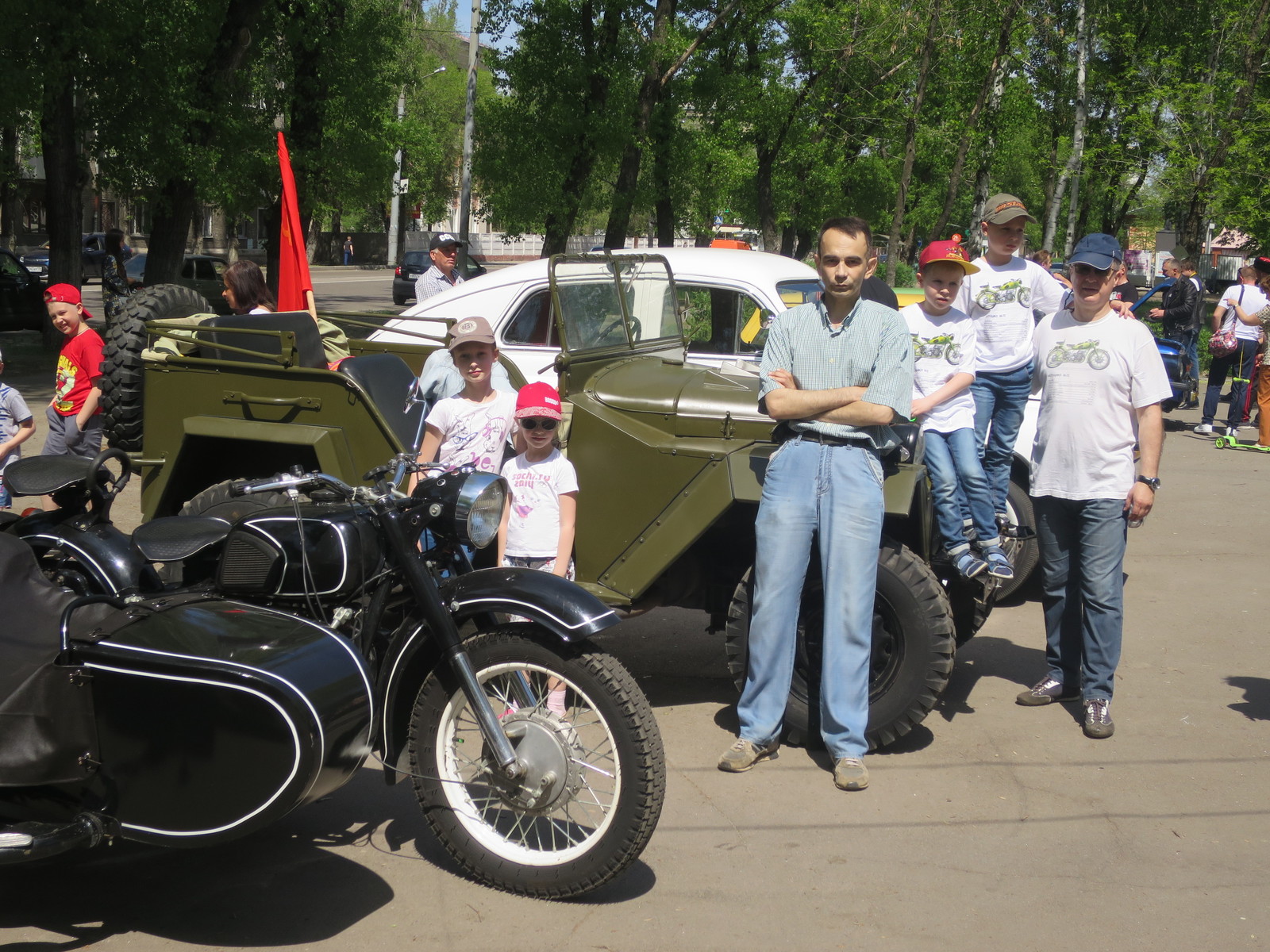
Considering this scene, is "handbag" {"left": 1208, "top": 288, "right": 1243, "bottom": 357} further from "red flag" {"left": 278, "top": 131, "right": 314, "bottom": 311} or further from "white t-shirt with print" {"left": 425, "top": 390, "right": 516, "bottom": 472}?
"white t-shirt with print" {"left": 425, "top": 390, "right": 516, "bottom": 472}

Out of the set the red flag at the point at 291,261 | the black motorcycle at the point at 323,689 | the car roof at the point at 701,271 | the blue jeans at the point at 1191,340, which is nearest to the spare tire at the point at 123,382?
the red flag at the point at 291,261

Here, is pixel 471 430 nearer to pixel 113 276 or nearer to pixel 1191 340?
pixel 1191 340

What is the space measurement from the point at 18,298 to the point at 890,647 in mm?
19957

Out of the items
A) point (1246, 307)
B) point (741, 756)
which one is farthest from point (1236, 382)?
point (741, 756)

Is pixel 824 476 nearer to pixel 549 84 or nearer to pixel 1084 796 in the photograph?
pixel 1084 796

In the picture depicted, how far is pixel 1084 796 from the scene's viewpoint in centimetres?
448

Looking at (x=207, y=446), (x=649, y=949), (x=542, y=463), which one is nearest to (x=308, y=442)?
(x=207, y=446)

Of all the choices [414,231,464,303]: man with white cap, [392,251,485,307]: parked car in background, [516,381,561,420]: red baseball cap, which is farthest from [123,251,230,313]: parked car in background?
[516,381,561,420]: red baseball cap

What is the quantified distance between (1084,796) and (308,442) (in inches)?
138

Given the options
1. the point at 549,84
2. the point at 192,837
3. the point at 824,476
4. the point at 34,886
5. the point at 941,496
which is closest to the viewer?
the point at 192,837

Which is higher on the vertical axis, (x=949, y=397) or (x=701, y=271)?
(x=701, y=271)

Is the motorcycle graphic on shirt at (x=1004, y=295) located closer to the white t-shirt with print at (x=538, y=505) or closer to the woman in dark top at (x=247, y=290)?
the white t-shirt with print at (x=538, y=505)

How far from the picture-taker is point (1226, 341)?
45.5 feet

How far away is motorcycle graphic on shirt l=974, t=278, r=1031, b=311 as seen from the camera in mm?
6086
